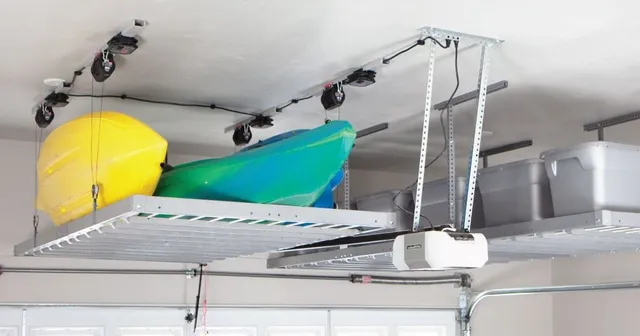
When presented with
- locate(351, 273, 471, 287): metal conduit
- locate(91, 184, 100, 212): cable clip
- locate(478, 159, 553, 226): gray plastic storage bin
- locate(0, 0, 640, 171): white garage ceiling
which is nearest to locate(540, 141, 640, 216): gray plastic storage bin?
locate(478, 159, 553, 226): gray plastic storage bin

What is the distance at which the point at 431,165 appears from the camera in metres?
5.75

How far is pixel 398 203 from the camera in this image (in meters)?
4.65

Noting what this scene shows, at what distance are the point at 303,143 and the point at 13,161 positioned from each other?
2.36m

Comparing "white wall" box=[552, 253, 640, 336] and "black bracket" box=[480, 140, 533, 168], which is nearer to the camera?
"black bracket" box=[480, 140, 533, 168]

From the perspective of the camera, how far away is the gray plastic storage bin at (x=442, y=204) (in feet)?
13.4

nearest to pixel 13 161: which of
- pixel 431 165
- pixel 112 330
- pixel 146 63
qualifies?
pixel 112 330

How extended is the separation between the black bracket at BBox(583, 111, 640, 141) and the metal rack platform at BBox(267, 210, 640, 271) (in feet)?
2.16

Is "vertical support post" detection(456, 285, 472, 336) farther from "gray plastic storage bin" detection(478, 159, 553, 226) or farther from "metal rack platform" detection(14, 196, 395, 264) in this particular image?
"metal rack platform" detection(14, 196, 395, 264)

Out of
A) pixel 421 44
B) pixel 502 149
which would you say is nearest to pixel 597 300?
pixel 502 149

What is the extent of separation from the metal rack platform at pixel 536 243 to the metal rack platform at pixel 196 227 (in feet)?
1.85

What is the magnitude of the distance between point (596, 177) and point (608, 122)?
1171 mm

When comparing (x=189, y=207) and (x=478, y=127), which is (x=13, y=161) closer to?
(x=189, y=207)

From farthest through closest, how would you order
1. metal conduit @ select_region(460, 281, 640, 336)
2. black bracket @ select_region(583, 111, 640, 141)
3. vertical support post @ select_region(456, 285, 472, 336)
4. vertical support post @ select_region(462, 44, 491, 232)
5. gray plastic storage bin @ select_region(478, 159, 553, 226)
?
1. vertical support post @ select_region(456, 285, 472, 336)
2. metal conduit @ select_region(460, 281, 640, 336)
3. black bracket @ select_region(583, 111, 640, 141)
4. gray plastic storage bin @ select_region(478, 159, 553, 226)
5. vertical support post @ select_region(462, 44, 491, 232)

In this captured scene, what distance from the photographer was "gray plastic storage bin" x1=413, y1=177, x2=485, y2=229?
4.09 metres
